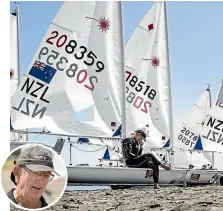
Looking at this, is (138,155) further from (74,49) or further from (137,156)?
(74,49)

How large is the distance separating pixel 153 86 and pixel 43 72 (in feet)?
22.0

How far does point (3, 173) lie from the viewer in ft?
10.6

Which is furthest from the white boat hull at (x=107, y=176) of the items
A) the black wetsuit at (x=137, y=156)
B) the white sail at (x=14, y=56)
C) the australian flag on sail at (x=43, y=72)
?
the white sail at (x=14, y=56)

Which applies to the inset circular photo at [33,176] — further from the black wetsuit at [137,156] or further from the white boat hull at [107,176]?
the white boat hull at [107,176]

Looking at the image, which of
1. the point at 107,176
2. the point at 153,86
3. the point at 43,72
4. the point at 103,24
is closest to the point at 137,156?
the point at 107,176

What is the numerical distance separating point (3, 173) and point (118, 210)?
9.83 feet

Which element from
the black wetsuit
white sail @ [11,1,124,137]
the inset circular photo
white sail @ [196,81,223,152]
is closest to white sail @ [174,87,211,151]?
white sail @ [196,81,223,152]

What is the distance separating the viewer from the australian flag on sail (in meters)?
13.4

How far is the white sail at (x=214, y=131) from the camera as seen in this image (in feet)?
62.3

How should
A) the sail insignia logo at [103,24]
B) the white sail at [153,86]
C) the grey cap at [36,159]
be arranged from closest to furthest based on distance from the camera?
the grey cap at [36,159], the sail insignia logo at [103,24], the white sail at [153,86]

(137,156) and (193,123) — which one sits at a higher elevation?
(193,123)

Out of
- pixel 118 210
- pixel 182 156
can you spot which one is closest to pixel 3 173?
pixel 118 210

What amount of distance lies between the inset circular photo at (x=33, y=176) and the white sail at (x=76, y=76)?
9.90 m

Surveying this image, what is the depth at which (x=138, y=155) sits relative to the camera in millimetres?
11008
